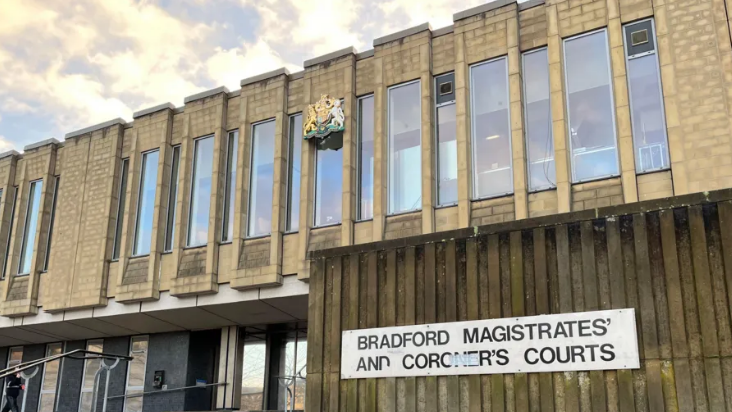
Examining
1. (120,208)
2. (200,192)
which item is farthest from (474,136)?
(120,208)

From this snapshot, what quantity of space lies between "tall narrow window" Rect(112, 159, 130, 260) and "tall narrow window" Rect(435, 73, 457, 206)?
9848 mm

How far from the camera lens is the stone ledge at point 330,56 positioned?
1828 centimetres

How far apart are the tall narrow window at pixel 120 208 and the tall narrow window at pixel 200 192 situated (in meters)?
2.51

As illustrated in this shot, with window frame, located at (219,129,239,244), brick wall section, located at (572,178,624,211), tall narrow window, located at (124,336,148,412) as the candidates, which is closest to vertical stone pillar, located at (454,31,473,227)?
brick wall section, located at (572,178,624,211)

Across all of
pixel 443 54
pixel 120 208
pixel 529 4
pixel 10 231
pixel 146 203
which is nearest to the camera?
pixel 529 4

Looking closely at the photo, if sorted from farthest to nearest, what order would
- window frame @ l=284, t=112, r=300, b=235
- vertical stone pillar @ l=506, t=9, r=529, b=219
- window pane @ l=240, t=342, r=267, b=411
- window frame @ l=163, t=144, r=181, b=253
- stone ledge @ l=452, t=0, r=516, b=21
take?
window pane @ l=240, t=342, r=267, b=411
window frame @ l=163, t=144, r=181, b=253
window frame @ l=284, t=112, r=300, b=235
stone ledge @ l=452, t=0, r=516, b=21
vertical stone pillar @ l=506, t=9, r=529, b=219

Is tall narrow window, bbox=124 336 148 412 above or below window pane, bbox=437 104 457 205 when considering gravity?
below

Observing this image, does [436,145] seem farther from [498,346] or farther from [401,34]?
[498,346]

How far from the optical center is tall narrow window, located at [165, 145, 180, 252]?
792 inches

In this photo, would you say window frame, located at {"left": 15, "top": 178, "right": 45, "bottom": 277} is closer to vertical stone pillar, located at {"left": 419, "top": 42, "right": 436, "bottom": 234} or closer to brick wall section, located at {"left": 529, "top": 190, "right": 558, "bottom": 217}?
vertical stone pillar, located at {"left": 419, "top": 42, "right": 436, "bottom": 234}

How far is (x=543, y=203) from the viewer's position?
15023mm

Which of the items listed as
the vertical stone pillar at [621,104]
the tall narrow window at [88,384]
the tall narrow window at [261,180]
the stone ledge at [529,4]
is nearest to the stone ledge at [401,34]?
the stone ledge at [529,4]

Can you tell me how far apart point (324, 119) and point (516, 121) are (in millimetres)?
4925

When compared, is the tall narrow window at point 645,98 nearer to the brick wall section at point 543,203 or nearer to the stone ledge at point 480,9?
the brick wall section at point 543,203
